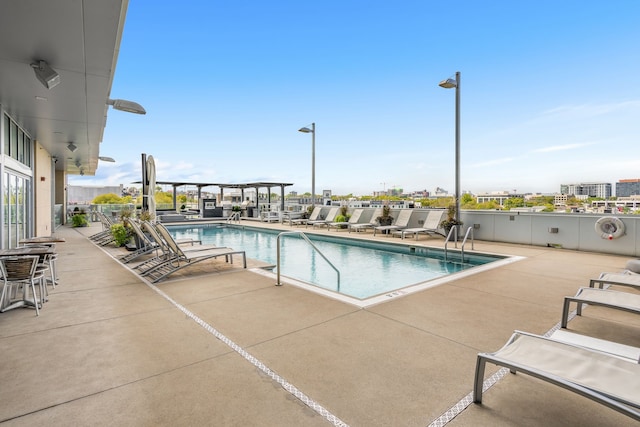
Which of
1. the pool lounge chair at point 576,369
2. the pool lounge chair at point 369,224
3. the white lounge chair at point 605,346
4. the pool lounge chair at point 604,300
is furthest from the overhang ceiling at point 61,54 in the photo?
the pool lounge chair at point 369,224

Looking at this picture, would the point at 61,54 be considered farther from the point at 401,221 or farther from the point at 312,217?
the point at 312,217

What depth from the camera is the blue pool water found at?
590 cm

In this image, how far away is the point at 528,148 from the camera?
16.7 meters

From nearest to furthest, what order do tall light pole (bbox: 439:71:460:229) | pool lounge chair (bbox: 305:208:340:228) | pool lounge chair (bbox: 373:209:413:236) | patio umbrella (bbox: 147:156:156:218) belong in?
tall light pole (bbox: 439:71:460:229)
patio umbrella (bbox: 147:156:156:218)
pool lounge chair (bbox: 373:209:413:236)
pool lounge chair (bbox: 305:208:340:228)

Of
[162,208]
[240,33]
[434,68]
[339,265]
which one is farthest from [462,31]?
[162,208]

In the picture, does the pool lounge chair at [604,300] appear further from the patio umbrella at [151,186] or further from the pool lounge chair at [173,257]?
the patio umbrella at [151,186]

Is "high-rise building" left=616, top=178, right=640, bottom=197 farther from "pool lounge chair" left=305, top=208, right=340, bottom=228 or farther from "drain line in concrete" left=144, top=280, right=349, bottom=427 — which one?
"drain line in concrete" left=144, top=280, right=349, bottom=427

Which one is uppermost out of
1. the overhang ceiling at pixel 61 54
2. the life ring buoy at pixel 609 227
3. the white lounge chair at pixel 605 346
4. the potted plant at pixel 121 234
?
the overhang ceiling at pixel 61 54

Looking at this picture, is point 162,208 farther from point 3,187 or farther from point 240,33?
point 3,187

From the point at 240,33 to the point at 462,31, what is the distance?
30.9ft

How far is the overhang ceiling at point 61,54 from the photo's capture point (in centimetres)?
283

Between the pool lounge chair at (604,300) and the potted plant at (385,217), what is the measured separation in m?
8.49

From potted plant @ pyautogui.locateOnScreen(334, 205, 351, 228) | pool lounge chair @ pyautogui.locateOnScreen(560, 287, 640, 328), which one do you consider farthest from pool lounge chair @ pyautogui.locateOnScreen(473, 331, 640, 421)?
potted plant @ pyautogui.locateOnScreen(334, 205, 351, 228)

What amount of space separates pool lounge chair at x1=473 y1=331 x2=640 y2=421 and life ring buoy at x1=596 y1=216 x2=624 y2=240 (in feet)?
22.2
